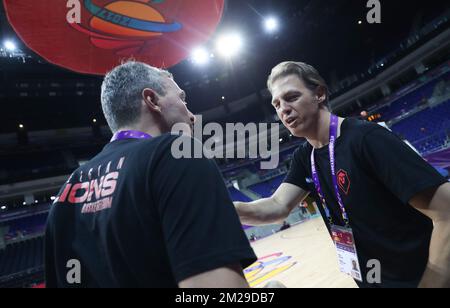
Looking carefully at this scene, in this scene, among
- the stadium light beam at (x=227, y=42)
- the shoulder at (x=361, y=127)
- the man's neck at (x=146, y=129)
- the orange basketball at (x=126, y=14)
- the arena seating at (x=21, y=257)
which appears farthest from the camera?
the stadium light beam at (x=227, y=42)

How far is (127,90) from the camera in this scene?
1.19 m

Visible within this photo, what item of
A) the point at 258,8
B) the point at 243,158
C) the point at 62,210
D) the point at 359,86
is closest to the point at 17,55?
the point at 258,8

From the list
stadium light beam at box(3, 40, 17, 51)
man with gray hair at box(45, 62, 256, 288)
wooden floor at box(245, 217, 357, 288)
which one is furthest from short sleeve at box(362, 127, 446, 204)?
stadium light beam at box(3, 40, 17, 51)

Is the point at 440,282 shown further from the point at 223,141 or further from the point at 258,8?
the point at 223,141

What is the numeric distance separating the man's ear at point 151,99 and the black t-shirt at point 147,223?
23 centimetres

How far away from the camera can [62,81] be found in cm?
1481

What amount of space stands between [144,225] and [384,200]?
1122 mm

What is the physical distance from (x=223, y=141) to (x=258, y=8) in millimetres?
10955

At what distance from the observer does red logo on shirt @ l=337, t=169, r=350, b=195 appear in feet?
4.74

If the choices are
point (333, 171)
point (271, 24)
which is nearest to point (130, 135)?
point (333, 171)

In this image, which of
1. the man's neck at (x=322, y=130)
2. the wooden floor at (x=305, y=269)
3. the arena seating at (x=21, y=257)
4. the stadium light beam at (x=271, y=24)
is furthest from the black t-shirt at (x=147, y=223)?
the stadium light beam at (x=271, y=24)

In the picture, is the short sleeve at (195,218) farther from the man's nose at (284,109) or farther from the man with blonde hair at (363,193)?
the man's nose at (284,109)

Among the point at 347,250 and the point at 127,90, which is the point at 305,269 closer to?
the point at 347,250

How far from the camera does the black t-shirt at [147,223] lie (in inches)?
28.9
